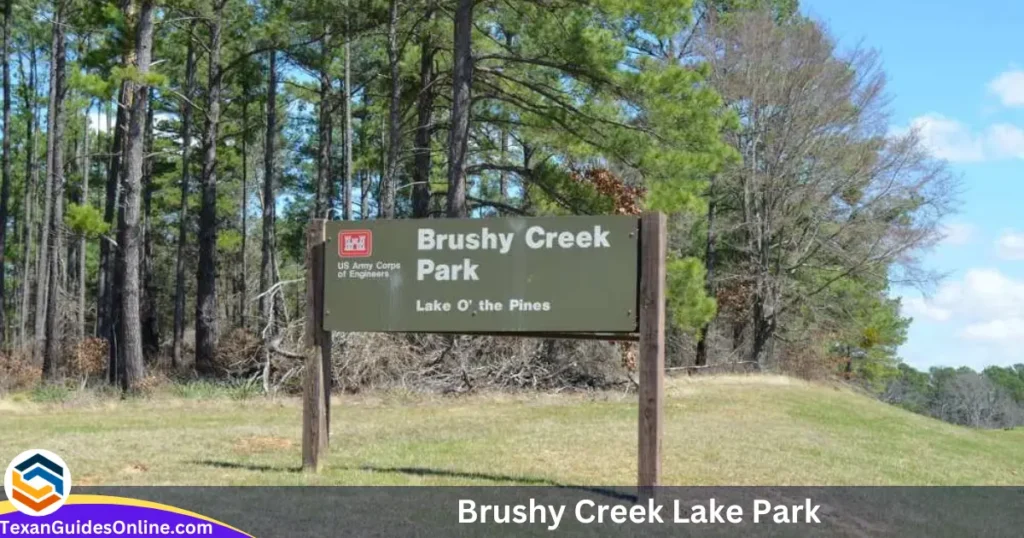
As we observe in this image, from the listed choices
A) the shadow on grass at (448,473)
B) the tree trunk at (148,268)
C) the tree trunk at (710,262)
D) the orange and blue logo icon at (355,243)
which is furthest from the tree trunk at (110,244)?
the orange and blue logo icon at (355,243)

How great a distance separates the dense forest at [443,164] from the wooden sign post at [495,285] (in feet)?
32.1

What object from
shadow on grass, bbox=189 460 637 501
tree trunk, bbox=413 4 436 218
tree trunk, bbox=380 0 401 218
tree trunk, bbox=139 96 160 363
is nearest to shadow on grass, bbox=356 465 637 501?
shadow on grass, bbox=189 460 637 501

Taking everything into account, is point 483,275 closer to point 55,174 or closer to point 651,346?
point 651,346

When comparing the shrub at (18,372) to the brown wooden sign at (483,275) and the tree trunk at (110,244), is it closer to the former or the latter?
the tree trunk at (110,244)

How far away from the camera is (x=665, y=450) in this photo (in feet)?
33.8

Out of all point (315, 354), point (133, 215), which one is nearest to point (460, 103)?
point (133, 215)

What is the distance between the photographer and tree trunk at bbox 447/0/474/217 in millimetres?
19328

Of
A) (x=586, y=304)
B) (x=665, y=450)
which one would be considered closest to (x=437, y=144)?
(x=665, y=450)

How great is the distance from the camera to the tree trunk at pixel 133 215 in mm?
18875

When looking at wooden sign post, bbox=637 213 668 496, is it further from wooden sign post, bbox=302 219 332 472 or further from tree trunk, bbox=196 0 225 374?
tree trunk, bbox=196 0 225 374

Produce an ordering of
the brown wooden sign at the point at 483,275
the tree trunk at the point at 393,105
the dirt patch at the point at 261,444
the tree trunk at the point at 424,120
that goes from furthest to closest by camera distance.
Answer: the tree trunk at the point at 424,120 → the tree trunk at the point at 393,105 → the dirt patch at the point at 261,444 → the brown wooden sign at the point at 483,275

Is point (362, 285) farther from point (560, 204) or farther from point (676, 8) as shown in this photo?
point (560, 204)

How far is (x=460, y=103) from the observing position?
19.6 meters

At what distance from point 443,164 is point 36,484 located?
101ft
